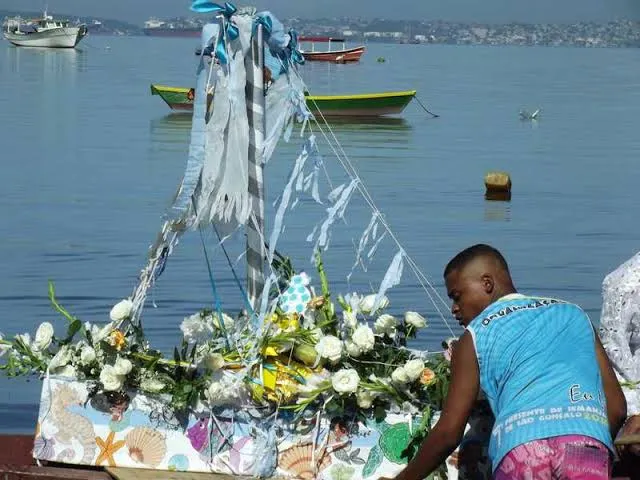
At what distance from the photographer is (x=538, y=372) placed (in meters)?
4.04

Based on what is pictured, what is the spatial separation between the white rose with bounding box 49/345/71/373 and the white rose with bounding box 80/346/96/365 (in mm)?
66

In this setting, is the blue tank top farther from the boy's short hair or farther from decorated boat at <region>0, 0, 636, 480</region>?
decorated boat at <region>0, 0, 636, 480</region>

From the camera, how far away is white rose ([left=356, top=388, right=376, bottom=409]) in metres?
5.19

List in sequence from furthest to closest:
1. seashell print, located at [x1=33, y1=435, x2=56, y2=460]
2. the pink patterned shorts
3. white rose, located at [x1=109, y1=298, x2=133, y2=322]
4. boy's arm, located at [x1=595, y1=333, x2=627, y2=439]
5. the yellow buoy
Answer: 1. the yellow buoy
2. white rose, located at [x1=109, y1=298, x2=133, y2=322]
3. seashell print, located at [x1=33, y1=435, x2=56, y2=460]
4. boy's arm, located at [x1=595, y1=333, x2=627, y2=439]
5. the pink patterned shorts

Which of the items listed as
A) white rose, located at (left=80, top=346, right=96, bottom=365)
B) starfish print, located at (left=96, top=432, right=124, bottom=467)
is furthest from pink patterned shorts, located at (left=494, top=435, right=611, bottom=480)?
white rose, located at (left=80, top=346, right=96, bottom=365)

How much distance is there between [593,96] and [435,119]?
16150mm

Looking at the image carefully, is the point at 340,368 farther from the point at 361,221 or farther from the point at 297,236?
the point at 361,221

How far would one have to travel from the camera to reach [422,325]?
18.4 feet

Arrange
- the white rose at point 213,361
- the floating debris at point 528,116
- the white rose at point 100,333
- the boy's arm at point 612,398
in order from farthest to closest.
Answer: the floating debris at point 528,116 < the white rose at point 100,333 < the white rose at point 213,361 < the boy's arm at point 612,398

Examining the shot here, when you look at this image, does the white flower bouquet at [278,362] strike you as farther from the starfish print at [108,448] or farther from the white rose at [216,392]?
the starfish print at [108,448]

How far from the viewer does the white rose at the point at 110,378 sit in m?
5.30

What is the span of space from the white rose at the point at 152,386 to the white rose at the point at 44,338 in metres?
0.49

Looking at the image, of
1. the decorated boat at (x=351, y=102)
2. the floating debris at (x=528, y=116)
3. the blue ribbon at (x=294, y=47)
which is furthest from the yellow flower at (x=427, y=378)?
the floating debris at (x=528, y=116)

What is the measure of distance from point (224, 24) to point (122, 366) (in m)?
1.57
